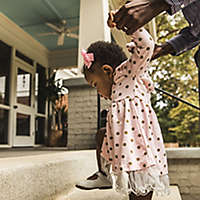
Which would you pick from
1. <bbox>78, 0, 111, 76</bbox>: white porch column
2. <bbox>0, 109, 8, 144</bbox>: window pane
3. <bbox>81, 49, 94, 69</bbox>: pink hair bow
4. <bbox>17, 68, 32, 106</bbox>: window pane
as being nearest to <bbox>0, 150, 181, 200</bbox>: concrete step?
<bbox>81, 49, 94, 69</bbox>: pink hair bow

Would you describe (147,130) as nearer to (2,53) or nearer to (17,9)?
(17,9)

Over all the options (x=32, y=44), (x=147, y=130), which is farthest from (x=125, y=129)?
(x=32, y=44)

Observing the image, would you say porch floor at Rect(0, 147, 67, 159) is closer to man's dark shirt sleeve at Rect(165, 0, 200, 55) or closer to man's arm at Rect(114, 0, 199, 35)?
man's dark shirt sleeve at Rect(165, 0, 200, 55)

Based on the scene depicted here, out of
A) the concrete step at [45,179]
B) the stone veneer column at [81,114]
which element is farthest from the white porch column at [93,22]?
the concrete step at [45,179]

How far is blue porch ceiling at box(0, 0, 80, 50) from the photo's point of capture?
4.66 m

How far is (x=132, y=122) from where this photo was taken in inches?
41.0

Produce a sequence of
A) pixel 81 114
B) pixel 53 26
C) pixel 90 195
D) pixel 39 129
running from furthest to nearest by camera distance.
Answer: pixel 39 129 < pixel 53 26 < pixel 81 114 < pixel 90 195

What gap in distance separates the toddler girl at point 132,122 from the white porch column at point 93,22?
1.43 metres

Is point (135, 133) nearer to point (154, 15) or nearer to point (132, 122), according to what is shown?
point (132, 122)

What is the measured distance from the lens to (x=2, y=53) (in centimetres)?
527

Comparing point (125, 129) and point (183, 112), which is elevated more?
point (183, 112)

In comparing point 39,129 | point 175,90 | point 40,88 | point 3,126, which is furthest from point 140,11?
point 39,129

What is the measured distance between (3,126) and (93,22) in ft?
11.2

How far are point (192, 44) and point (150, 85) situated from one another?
24 centimetres
